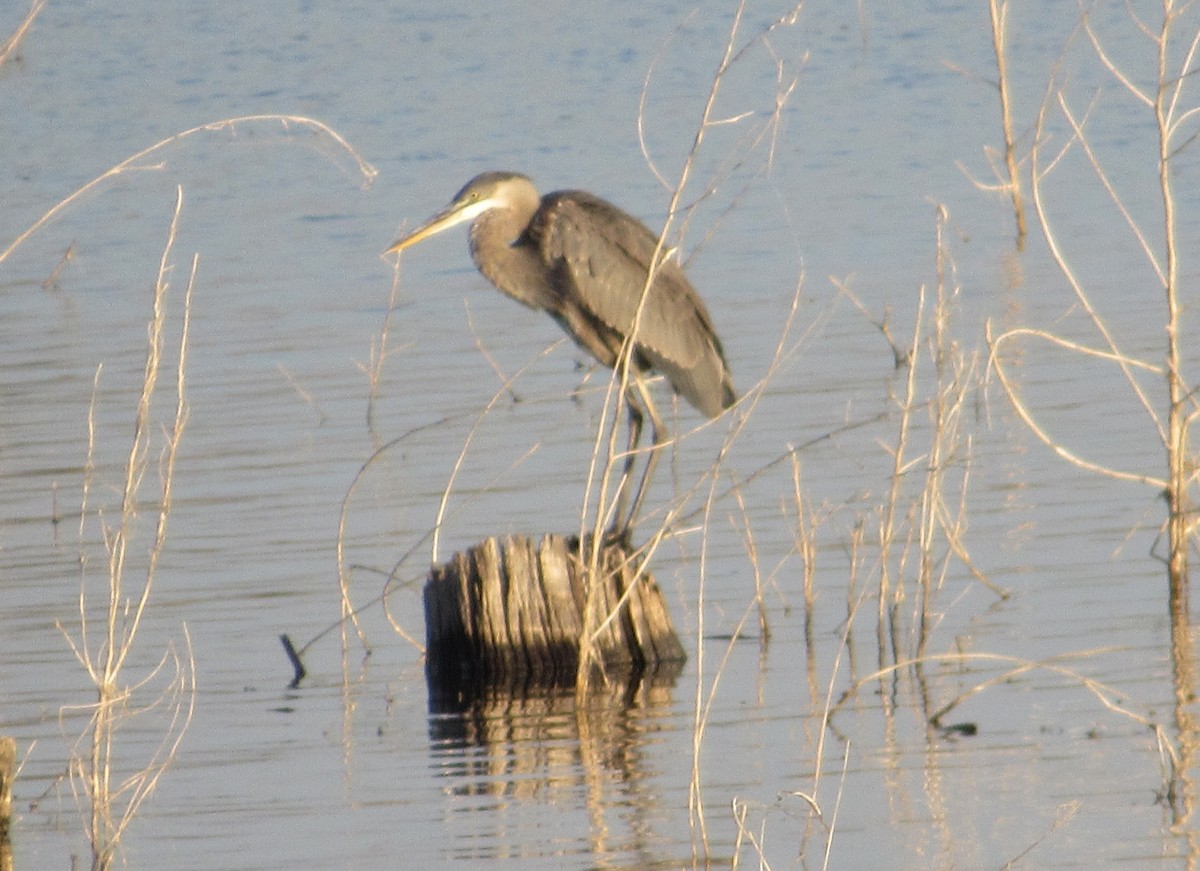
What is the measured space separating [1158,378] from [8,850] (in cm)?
683

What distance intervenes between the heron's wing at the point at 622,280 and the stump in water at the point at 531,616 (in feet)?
4.30

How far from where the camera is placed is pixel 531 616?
24.1ft

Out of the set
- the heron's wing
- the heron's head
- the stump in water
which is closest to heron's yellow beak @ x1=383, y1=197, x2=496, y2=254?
the heron's head

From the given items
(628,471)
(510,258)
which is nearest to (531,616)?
(628,471)

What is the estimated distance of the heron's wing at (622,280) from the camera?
27.8 feet

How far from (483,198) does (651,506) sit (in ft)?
4.91

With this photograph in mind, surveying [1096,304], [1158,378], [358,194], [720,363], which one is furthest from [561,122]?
[720,363]

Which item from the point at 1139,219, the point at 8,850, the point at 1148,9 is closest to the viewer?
the point at 8,850

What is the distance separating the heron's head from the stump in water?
1734 mm

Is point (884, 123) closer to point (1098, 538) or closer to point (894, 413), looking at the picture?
point (894, 413)

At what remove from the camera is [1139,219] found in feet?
52.4

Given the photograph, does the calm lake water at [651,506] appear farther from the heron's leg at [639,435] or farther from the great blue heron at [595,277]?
the great blue heron at [595,277]

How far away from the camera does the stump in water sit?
23.8ft

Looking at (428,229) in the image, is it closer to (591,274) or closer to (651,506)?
(591,274)
